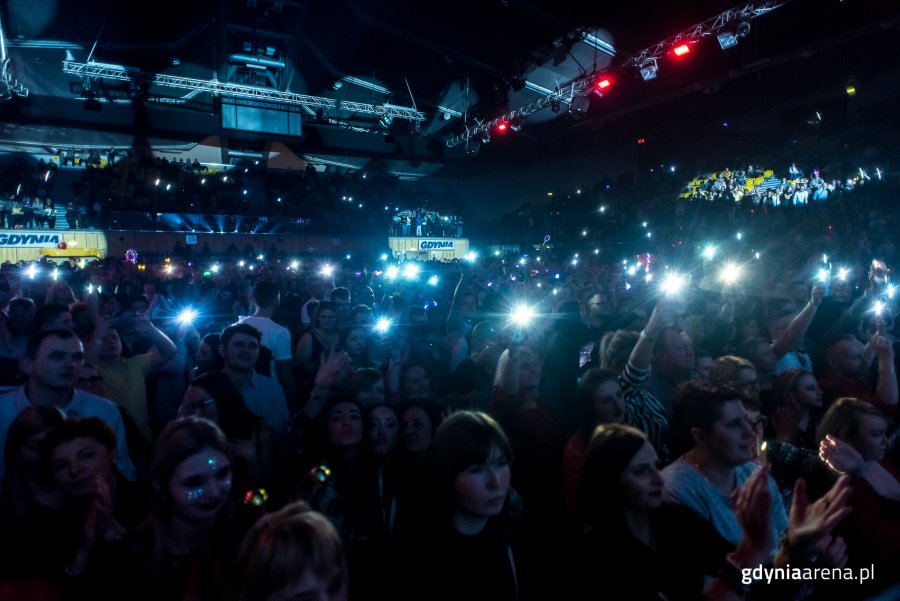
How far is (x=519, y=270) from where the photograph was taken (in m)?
12.8

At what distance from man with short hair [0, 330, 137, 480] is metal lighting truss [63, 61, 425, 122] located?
44.1 feet

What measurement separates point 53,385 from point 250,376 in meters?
1.00

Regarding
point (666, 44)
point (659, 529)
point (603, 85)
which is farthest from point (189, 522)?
point (603, 85)

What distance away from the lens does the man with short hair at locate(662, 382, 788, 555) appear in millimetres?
1970

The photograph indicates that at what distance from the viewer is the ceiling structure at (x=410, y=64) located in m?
10.6

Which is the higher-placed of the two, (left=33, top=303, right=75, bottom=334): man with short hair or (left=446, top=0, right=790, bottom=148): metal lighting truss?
(left=446, top=0, right=790, bottom=148): metal lighting truss

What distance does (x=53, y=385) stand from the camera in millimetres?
2475

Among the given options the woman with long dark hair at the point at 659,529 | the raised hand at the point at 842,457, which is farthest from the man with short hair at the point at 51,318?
the raised hand at the point at 842,457

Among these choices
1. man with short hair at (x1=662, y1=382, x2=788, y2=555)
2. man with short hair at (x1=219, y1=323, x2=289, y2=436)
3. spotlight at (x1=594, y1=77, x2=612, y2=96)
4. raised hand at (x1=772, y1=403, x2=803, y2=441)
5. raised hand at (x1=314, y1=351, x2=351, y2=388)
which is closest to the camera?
man with short hair at (x1=662, y1=382, x2=788, y2=555)

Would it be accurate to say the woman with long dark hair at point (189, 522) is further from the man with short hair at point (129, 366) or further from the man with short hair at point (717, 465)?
the man with short hair at point (129, 366)

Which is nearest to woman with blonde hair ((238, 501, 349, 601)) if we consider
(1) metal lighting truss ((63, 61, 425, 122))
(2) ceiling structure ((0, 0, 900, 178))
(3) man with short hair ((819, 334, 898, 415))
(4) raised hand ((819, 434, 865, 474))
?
(4) raised hand ((819, 434, 865, 474))

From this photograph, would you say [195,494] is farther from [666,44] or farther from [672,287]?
[666,44]

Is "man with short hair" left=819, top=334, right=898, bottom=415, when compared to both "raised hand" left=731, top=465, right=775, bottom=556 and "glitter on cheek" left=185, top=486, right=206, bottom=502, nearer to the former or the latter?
"raised hand" left=731, top=465, right=775, bottom=556

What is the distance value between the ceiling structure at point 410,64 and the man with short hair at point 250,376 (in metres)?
8.93
